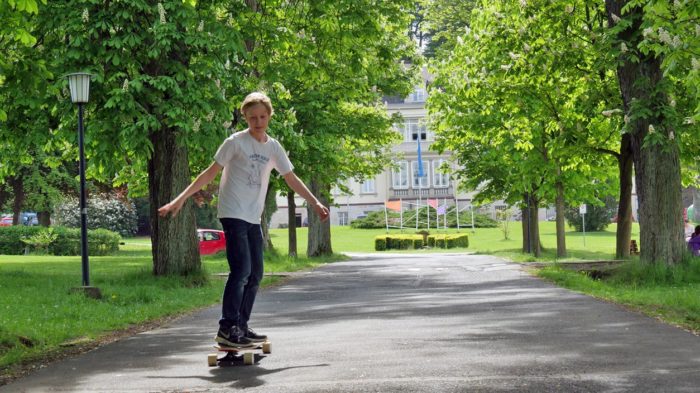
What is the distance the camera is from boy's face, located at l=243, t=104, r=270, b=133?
8164 mm

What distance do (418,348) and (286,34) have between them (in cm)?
1248

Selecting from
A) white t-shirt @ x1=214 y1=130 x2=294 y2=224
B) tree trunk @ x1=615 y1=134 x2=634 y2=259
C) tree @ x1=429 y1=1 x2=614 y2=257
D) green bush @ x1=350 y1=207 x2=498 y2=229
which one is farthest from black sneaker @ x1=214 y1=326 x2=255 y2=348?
green bush @ x1=350 y1=207 x2=498 y2=229

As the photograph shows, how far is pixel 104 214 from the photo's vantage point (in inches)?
2781

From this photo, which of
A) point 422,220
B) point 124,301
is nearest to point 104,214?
point 422,220

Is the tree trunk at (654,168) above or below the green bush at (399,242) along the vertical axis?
above

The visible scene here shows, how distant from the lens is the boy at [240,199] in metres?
8.09

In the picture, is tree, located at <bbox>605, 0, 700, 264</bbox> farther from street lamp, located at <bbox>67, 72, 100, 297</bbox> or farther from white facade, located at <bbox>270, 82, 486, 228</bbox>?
white facade, located at <bbox>270, 82, 486, 228</bbox>

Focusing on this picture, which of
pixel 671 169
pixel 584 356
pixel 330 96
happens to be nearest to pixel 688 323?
pixel 584 356

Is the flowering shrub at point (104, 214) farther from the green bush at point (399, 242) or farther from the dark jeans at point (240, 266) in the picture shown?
the dark jeans at point (240, 266)

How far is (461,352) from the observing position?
8.13 m

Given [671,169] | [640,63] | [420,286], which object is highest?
[640,63]

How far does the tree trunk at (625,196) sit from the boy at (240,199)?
59.9 feet

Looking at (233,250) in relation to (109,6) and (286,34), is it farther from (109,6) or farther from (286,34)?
(286,34)

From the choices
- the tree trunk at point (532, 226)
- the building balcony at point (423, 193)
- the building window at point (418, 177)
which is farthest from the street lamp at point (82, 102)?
the building window at point (418, 177)
